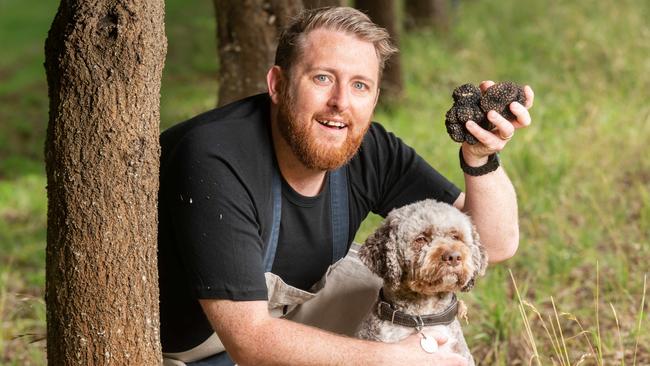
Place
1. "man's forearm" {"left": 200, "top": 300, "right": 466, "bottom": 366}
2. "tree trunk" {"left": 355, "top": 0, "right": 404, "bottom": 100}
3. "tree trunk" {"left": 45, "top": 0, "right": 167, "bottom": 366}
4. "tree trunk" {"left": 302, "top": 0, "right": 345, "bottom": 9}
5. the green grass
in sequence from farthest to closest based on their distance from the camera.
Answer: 1. "tree trunk" {"left": 355, "top": 0, "right": 404, "bottom": 100}
2. "tree trunk" {"left": 302, "top": 0, "right": 345, "bottom": 9}
3. the green grass
4. "man's forearm" {"left": 200, "top": 300, "right": 466, "bottom": 366}
5. "tree trunk" {"left": 45, "top": 0, "right": 167, "bottom": 366}

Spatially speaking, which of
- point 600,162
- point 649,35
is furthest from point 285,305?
point 649,35

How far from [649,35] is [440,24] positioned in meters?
3.20

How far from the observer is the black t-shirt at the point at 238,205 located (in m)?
2.98

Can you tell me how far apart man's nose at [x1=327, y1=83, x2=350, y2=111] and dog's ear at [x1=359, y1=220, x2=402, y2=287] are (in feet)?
1.66

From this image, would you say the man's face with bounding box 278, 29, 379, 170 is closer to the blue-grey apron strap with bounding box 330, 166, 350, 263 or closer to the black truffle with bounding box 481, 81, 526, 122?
the blue-grey apron strap with bounding box 330, 166, 350, 263

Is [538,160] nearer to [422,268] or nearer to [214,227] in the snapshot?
[422,268]

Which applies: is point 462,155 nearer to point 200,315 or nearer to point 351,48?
point 351,48

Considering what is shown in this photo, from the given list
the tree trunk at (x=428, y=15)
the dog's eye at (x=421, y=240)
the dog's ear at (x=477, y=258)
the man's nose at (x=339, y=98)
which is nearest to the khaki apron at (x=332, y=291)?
the man's nose at (x=339, y=98)

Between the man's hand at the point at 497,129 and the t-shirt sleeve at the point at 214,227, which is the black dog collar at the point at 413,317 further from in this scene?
the man's hand at the point at 497,129

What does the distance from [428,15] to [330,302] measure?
803 centimetres

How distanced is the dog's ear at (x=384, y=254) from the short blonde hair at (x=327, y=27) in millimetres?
774

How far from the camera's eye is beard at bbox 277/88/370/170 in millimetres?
3277

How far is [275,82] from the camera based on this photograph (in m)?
3.45

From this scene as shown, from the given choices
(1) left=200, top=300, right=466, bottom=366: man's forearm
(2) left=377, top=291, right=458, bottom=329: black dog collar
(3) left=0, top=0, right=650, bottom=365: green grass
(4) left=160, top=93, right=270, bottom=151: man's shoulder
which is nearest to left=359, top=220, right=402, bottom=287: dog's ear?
(2) left=377, top=291, right=458, bottom=329: black dog collar
